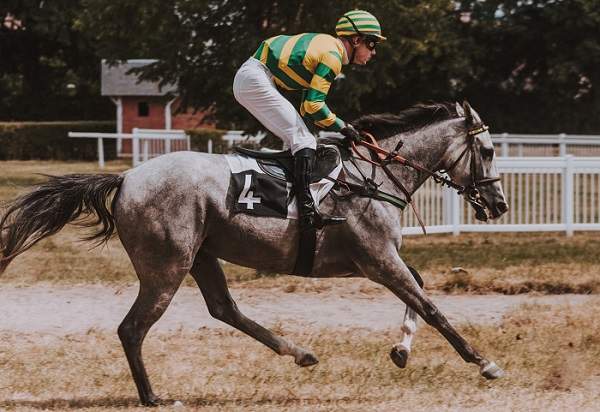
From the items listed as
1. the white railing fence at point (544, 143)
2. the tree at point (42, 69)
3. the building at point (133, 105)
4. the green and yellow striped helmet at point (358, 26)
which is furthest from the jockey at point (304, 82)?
the building at point (133, 105)

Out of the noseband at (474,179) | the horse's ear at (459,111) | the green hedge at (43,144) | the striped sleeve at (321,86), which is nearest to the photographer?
the striped sleeve at (321,86)

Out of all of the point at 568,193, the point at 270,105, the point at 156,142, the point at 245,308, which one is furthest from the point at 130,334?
the point at 156,142

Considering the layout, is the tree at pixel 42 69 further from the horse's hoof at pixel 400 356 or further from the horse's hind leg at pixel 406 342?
the horse's hoof at pixel 400 356

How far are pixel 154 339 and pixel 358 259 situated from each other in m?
2.49

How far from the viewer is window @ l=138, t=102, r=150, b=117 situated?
51812 mm

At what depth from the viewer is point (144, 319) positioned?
7.16 meters

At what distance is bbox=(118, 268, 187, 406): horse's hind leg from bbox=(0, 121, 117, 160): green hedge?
1448 inches

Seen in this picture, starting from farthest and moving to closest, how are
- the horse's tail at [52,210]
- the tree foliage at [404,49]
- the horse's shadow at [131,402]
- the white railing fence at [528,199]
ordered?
the tree foliage at [404,49] → the white railing fence at [528,199] → the horse's tail at [52,210] → the horse's shadow at [131,402]

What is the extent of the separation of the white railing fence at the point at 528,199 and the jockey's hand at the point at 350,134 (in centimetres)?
866

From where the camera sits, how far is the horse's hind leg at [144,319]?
282 inches

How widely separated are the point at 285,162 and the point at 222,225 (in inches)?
22.7

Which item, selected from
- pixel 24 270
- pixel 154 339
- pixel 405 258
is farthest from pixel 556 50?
pixel 154 339

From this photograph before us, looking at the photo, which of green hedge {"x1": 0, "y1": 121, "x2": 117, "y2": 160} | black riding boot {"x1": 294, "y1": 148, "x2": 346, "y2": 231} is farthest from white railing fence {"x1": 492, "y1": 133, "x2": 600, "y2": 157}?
black riding boot {"x1": 294, "y1": 148, "x2": 346, "y2": 231}

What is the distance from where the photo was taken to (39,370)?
814 centimetres
